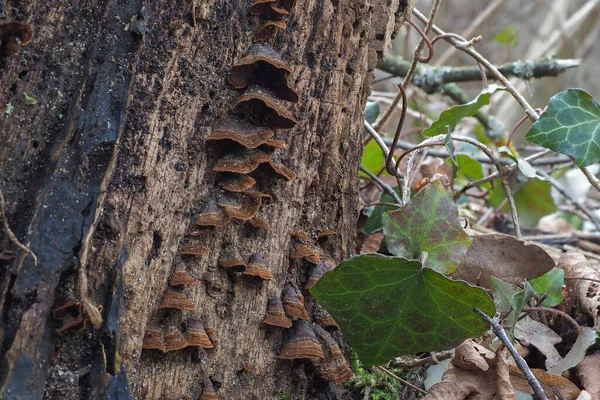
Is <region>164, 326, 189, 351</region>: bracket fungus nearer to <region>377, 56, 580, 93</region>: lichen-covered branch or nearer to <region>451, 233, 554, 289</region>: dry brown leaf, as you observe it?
<region>451, 233, 554, 289</region>: dry brown leaf

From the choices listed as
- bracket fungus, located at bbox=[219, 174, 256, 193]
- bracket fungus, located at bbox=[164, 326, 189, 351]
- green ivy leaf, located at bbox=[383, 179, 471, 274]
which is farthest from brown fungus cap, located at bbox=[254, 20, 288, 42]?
bracket fungus, located at bbox=[164, 326, 189, 351]

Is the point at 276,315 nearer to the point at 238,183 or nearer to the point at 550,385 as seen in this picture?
the point at 238,183

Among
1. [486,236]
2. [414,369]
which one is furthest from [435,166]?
[414,369]

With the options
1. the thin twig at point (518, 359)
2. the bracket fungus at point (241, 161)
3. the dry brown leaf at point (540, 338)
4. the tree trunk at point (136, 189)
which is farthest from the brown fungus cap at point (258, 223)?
the dry brown leaf at point (540, 338)

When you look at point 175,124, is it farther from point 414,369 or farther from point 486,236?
point 486,236

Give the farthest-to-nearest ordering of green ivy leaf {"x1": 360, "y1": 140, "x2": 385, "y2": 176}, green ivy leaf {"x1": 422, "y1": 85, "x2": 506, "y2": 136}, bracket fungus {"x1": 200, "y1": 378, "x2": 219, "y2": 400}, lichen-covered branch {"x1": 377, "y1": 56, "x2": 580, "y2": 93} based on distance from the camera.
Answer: lichen-covered branch {"x1": 377, "y1": 56, "x2": 580, "y2": 93}
green ivy leaf {"x1": 360, "y1": 140, "x2": 385, "y2": 176}
green ivy leaf {"x1": 422, "y1": 85, "x2": 506, "y2": 136}
bracket fungus {"x1": 200, "y1": 378, "x2": 219, "y2": 400}

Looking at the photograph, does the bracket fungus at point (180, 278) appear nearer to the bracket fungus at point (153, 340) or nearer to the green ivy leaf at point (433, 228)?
the bracket fungus at point (153, 340)

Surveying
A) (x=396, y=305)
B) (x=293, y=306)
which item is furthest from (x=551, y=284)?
(x=293, y=306)

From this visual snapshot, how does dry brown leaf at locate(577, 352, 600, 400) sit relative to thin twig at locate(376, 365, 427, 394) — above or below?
above
